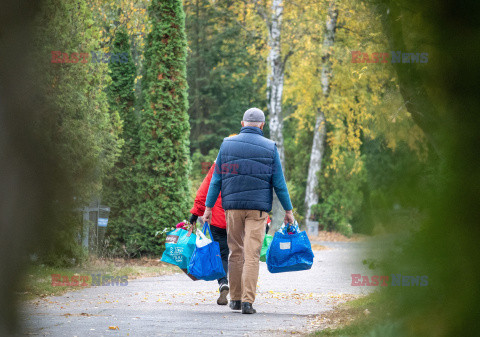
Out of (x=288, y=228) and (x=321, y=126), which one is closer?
(x=288, y=228)

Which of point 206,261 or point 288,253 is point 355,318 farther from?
point 206,261

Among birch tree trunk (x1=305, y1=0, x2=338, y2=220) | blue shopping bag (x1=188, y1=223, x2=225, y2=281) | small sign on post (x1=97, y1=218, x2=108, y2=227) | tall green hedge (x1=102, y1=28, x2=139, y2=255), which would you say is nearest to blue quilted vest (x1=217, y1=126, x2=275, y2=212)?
blue shopping bag (x1=188, y1=223, x2=225, y2=281)

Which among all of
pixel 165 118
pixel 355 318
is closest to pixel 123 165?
pixel 165 118

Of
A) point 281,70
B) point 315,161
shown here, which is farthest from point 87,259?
point 315,161

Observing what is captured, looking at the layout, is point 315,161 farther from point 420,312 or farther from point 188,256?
point 420,312

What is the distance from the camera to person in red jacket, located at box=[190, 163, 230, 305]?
8.06 m

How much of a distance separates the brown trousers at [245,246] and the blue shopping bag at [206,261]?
0.60 ft

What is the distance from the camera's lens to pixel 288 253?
7.62 meters

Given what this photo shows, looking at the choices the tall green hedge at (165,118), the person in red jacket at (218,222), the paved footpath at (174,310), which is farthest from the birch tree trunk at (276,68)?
the person in red jacket at (218,222)

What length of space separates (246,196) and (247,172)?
0.26m

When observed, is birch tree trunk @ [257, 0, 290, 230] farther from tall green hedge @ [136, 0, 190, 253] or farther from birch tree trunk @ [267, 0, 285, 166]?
tall green hedge @ [136, 0, 190, 253]

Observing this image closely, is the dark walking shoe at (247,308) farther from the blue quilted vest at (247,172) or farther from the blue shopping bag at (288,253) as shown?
the blue quilted vest at (247,172)

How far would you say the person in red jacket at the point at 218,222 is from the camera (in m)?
8.06

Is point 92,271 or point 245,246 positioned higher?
point 245,246
